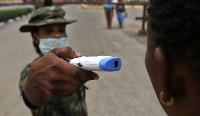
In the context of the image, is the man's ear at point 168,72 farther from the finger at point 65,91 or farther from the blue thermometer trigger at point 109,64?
the finger at point 65,91

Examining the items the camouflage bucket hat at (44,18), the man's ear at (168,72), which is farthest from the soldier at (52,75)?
the man's ear at (168,72)

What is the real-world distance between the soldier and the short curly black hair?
1.47ft

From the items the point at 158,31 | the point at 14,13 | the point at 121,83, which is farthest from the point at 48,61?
the point at 14,13

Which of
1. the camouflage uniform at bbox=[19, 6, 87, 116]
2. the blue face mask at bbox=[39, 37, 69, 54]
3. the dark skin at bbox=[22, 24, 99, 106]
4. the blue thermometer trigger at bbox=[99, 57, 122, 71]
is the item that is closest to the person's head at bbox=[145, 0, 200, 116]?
the blue thermometer trigger at bbox=[99, 57, 122, 71]

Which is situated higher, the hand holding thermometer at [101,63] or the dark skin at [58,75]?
the hand holding thermometer at [101,63]

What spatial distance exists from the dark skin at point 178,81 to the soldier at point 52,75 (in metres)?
0.41

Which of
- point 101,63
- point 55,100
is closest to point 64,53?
point 101,63

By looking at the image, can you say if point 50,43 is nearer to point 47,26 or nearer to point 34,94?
point 47,26

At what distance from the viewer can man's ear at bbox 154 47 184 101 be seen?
0.58 metres

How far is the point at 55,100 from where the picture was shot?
165 cm

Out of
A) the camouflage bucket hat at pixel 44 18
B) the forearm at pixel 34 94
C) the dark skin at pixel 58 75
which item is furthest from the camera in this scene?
the camouflage bucket hat at pixel 44 18

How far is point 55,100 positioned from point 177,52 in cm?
129

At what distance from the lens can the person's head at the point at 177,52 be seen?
0.50 m

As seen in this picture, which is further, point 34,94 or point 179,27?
point 34,94
